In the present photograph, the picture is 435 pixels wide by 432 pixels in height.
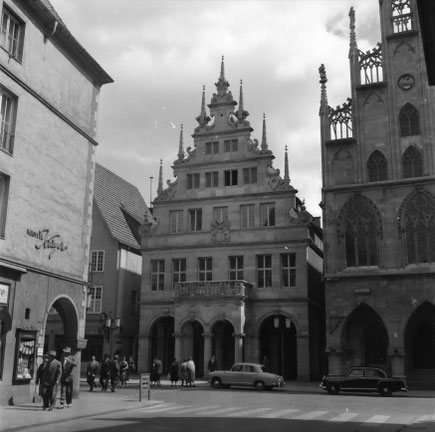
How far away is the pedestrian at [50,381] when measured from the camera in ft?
58.3

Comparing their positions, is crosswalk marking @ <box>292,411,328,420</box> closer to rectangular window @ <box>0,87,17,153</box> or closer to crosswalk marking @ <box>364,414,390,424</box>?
crosswalk marking @ <box>364,414,390,424</box>

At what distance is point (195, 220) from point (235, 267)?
4675 millimetres

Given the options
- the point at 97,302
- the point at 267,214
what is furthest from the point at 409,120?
the point at 97,302

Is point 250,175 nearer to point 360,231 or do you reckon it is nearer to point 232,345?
point 360,231

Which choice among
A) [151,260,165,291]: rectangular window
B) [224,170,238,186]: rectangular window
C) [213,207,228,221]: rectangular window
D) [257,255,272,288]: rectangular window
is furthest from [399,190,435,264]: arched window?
[151,260,165,291]: rectangular window

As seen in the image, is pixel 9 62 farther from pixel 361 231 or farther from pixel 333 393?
pixel 361 231

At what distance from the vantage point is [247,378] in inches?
1240

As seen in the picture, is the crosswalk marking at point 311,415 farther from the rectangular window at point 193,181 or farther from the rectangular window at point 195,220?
the rectangular window at point 193,181

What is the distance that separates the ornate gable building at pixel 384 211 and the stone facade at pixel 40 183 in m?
18.5

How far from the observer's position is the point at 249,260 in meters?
42.2

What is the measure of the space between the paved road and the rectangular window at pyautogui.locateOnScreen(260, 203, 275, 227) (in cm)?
1877

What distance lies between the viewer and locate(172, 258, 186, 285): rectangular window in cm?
4409

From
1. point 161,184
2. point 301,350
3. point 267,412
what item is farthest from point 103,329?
point 267,412

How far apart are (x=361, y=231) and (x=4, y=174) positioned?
80.8 feet
